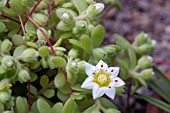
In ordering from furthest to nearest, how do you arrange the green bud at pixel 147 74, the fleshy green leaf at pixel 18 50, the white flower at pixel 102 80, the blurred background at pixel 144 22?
the blurred background at pixel 144 22, the green bud at pixel 147 74, the fleshy green leaf at pixel 18 50, the white flower at pixel 102 80

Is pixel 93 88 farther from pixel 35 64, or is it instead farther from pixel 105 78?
pixel 35 64

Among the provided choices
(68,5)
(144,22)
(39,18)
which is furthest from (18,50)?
(144,22)

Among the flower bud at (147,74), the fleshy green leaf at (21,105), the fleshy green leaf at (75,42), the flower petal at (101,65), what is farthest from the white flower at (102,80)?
the flower bud at (147,74)

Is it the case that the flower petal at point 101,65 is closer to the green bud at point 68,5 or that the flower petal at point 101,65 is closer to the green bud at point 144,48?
the green bud at point 68,5

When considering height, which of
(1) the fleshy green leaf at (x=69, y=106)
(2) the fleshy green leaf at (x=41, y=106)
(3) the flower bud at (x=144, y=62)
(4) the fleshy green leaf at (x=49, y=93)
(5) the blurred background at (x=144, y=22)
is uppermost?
(2) the fleshy green leaf at (x=41, y=106)

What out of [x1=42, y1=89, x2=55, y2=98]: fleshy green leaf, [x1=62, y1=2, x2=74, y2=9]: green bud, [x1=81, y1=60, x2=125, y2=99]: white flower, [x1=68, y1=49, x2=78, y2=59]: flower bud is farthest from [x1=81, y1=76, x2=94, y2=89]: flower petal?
[x1=62, y1=2, x2=74, y2=9]: green bud

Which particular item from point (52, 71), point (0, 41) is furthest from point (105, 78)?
point (0, 41)
